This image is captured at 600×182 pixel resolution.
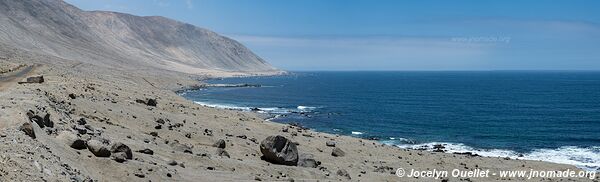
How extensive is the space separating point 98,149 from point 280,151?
11243mm

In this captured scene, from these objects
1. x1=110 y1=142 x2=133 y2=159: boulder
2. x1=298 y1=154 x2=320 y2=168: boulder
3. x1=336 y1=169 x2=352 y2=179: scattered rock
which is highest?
x1=110 y1=142 x2=133 y2=159: boulder

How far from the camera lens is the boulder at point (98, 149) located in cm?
2264

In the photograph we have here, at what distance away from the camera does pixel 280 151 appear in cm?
3114

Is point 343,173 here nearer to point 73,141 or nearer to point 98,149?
point 98,149

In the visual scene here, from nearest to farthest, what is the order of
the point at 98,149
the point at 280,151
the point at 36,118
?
the point at 98,149, the point at 36,118, the point at 280,151

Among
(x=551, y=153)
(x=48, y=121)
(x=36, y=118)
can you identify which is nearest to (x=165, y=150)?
(x=48, y=121)

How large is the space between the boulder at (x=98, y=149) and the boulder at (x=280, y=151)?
10631mm

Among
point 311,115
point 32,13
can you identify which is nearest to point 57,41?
point 32,13

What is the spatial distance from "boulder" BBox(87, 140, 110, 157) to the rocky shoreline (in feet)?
0.13

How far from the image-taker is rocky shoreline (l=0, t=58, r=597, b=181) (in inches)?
798

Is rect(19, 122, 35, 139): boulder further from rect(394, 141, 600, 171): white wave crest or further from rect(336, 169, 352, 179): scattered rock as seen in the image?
rect(394, 141, 600, 171): white wave crest

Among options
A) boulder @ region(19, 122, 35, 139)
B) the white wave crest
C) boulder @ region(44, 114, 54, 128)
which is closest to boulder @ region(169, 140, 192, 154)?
boulder @ region(44, 114, 54, 128)

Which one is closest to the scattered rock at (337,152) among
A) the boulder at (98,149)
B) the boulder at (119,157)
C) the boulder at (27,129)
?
the boulder at (119,157)

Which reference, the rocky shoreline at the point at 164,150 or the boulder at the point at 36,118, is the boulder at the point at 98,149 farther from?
the boulder at the point at 36,118
